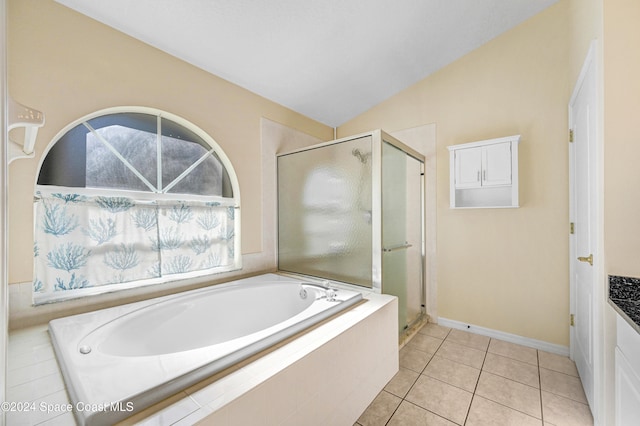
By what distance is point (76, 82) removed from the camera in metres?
1.63

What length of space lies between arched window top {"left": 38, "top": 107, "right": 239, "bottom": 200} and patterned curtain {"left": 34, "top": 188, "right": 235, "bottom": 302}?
0.38ft

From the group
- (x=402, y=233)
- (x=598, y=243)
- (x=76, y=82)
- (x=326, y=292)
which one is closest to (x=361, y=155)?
(x=402, y=233)

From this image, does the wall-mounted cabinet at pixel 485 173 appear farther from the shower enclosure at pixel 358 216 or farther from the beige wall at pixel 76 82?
the beige wall at pixel 76 82

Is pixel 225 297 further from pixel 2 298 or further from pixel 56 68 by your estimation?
pixel 56 68

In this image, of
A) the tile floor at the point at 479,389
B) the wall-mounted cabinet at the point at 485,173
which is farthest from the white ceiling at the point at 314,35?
the tile floor at the point at 479,389

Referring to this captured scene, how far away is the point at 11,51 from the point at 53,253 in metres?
1.11

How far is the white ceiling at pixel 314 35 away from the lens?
69.6 inches

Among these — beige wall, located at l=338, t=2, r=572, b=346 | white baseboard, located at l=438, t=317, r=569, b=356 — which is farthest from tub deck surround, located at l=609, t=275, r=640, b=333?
white baseboard, located at l=438, t=317, r=569, b=356

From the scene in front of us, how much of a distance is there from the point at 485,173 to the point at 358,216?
1.31 metres

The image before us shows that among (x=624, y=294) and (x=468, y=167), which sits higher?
(x=468, y=167)

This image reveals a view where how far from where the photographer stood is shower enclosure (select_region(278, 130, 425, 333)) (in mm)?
2195

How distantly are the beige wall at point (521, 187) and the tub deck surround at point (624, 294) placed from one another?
1.24 metres

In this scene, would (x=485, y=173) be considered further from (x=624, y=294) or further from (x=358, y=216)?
(x=624, y=294)

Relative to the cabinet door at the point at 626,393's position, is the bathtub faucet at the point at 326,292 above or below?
above
